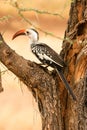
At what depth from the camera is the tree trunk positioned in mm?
2082

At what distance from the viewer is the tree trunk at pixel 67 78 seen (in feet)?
6.83

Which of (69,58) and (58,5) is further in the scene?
(58,5)

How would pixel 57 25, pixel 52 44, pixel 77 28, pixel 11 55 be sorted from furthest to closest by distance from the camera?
pixel 57 25 < pixel 52 44 < pixel 77 28 < pixel 11 55

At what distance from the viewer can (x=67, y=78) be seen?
7.29ft

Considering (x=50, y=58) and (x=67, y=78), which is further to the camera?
(x=67, y=78)

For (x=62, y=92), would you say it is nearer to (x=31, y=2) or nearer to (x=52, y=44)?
(x=52, y=44)

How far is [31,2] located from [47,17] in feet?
0.97

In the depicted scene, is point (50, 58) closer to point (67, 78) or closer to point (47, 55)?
point (47, 55)

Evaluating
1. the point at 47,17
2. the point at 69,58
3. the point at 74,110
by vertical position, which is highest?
the point at 47,17

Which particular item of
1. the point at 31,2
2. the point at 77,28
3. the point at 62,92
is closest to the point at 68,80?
the point at 62,92

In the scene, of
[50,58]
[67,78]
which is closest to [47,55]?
[50,58]

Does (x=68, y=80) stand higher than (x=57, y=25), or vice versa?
(x=57, y=25)

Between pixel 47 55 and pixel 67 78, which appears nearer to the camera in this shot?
pixel 47 55

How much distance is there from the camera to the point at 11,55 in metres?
2.06
